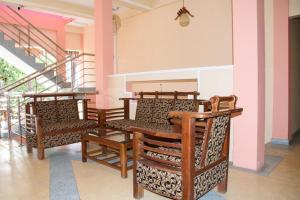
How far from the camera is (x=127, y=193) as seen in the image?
7.72 feet

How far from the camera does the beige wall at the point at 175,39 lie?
5.02 m

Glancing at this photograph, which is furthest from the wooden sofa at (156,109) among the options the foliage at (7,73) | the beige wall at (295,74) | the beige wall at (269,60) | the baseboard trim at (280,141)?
the foliage at (7,73)

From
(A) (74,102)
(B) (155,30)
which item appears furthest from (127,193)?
(B) (155,30)

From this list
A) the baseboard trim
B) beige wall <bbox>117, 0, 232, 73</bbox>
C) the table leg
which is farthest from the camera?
beige wall <bbox>117, 0, 232, 73</bbox>

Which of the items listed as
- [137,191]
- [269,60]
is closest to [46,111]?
[137,191]

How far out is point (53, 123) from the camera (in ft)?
12.8

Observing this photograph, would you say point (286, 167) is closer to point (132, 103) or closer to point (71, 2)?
point (132, 103)

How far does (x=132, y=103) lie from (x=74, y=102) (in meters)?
1.05

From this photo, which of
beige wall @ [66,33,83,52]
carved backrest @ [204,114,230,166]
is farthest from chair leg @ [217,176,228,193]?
beige wall @ [66,33,83,52]

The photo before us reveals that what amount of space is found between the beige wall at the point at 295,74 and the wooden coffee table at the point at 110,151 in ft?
10.8

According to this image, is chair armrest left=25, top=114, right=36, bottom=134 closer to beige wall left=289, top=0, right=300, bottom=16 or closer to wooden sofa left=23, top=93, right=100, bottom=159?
wooden sofa left=23, top=93, right=100, bottom=159

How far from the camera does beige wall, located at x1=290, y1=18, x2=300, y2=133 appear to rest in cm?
445

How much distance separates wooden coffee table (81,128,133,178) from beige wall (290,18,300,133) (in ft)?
10.8

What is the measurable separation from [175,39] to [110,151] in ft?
11.2
